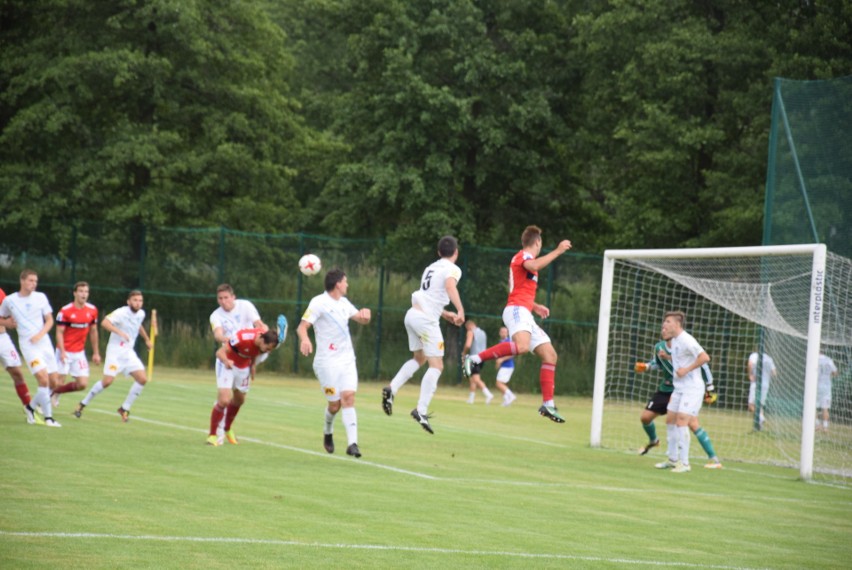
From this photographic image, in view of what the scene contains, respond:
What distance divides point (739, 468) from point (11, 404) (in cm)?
1275

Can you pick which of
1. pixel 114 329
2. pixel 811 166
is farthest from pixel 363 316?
pixel 811 166

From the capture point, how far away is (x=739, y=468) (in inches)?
730

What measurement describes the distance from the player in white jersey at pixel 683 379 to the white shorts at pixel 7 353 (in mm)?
9620

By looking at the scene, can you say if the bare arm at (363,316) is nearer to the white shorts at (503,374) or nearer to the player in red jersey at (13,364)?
the player in red jersey at (13,364)

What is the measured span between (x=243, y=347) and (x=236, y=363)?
32 cm

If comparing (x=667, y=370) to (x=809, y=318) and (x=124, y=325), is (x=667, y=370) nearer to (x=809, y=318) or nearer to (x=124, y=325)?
(x=809, y=318)

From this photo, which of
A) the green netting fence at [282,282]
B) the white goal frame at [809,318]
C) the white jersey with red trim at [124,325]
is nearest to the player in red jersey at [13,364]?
the white jersey with red trim at [124,325]

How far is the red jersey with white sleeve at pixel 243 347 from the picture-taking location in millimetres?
15727

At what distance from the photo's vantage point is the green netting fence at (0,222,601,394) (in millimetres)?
35500

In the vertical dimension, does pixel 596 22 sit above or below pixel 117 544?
above

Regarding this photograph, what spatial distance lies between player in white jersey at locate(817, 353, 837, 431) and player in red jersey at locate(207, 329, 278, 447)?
10244mm

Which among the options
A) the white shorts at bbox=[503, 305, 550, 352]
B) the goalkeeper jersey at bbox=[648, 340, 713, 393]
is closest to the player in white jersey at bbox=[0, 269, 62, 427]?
the white shorts at bbox=[503, 305, 550, 352]

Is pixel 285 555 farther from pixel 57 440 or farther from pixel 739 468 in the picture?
pixel 739 468

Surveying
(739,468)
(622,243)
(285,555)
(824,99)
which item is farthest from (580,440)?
(622,243)
